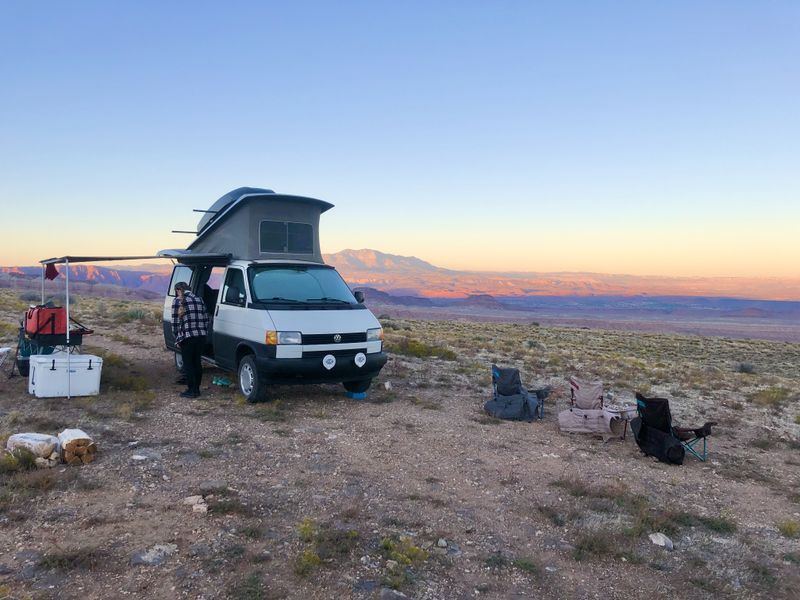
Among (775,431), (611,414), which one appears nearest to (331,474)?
(611,414)

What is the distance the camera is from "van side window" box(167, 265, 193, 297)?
37.5 feet

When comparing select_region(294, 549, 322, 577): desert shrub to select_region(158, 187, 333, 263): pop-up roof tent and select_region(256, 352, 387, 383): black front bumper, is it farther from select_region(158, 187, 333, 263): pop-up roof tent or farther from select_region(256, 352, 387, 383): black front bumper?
select_region(158, 187, 333, 263): pop-up roof tent

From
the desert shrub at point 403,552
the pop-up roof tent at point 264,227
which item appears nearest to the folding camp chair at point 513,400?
the pop-up roof tent at point 264,227

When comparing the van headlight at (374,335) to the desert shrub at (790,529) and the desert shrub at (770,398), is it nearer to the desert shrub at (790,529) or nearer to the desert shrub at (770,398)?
the desert shrub at (790,529)

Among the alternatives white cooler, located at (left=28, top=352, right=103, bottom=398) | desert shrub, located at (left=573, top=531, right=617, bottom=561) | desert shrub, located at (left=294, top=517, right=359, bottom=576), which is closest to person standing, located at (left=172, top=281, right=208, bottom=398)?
white cooler, located at (left=28, top=352, right=103, bottom=398)

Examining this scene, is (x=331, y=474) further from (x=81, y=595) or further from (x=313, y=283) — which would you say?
(x=313, y=283)

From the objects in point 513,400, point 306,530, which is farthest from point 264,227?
point 306,530

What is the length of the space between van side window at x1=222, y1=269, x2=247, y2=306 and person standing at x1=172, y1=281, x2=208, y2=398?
459 mm

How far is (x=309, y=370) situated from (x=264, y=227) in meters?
2.72

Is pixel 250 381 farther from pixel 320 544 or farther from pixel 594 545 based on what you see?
pixel 594 545

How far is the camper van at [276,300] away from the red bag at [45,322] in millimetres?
2209

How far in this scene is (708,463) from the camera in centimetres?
762

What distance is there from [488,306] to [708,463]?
11991 centimetres

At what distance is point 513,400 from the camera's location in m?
9.66
